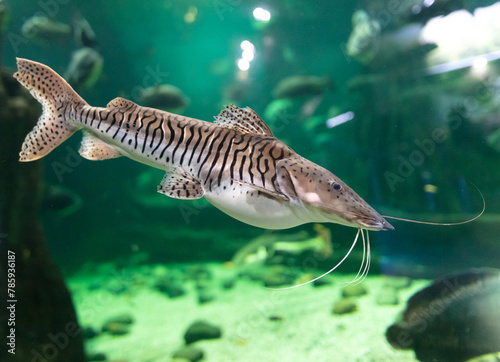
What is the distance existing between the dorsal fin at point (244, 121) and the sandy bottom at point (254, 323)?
2.59 metres

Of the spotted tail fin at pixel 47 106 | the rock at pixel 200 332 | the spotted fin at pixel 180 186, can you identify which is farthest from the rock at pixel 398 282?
the spotted tail fin at pixel 47 106

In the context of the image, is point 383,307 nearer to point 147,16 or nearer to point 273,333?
point 273,333

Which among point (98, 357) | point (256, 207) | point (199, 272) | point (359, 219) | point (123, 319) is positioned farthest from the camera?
point (199, 272)

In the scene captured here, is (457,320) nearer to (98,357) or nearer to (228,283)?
(228,283)

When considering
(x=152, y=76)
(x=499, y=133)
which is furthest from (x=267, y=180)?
(x=152, y=76)

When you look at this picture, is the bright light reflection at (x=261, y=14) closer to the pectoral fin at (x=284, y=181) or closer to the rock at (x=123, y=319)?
the pectoral fin at (x=284, y=181)

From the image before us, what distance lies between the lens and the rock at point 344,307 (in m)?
3.71

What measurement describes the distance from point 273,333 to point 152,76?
14.3ft

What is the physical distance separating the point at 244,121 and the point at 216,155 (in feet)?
0.68

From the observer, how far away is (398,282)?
4027mm

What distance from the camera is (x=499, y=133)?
3.45 metres

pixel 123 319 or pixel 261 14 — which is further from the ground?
pixel 261 14

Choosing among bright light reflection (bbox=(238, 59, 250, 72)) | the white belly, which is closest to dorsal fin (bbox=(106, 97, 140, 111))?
the white belly

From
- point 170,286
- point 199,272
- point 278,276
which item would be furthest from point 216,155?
point 199,272
